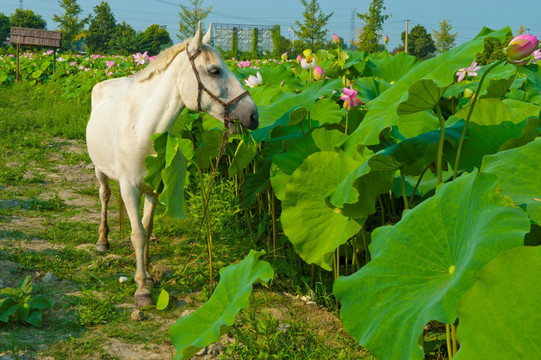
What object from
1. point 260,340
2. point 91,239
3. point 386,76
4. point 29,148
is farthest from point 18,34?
point 260,340

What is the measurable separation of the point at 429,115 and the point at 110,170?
7.47 feet

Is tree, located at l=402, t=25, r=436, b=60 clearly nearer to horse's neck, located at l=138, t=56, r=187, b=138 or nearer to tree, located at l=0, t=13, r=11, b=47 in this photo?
tree, located at l=0, t=13, r=11, b=47

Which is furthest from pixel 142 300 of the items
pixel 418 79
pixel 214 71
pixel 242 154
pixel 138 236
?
pixel 418 79

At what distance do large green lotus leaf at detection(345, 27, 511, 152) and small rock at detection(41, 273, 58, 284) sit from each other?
89.7 inches

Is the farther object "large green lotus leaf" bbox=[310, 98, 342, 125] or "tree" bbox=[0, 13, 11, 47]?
"tree" bbox=[0, 13, 11, 47]

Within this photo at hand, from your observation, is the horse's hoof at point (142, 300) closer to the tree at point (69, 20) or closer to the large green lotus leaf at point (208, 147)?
the large green lotus leaf at point (208, 147)

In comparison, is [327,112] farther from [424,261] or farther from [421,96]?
[424,261]

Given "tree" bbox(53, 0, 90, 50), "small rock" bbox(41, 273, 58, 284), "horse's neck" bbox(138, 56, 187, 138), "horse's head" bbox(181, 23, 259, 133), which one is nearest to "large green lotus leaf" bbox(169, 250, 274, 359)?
"horse's head" bbox(181, 23, 259, 133)

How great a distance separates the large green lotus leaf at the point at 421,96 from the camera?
1.81 metres

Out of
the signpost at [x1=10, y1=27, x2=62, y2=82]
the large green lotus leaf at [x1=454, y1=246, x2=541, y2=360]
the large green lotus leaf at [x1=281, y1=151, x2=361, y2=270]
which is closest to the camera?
the large green lotus leaf at [x1=454, y1=246, x2=541, y2=360]

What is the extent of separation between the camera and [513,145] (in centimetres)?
215

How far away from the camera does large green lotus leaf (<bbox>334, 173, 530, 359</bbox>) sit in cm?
126

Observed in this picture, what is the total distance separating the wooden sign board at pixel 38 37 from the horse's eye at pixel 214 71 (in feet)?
42.9

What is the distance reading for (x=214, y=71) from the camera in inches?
121
